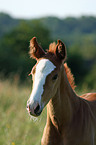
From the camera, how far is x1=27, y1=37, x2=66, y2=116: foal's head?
3.20m

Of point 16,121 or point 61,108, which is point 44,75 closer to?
point 61,108

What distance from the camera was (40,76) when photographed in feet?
11.0

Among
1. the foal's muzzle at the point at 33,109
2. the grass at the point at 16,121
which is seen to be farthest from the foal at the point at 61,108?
the grass at the point at 16,121

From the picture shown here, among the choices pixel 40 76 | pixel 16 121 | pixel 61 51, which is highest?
pixel 61 51

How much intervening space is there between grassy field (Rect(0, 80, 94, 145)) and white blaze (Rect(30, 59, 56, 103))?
2.00m

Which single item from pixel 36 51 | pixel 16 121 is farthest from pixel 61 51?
pixel 16 121

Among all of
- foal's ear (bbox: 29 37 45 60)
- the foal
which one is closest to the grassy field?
the foal

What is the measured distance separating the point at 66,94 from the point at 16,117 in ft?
13.2

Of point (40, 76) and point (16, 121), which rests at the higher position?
point (40, 76)

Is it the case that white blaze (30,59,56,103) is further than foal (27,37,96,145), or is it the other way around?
foal (27,37,96,145)

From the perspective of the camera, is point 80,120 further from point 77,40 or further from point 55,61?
point 77,40

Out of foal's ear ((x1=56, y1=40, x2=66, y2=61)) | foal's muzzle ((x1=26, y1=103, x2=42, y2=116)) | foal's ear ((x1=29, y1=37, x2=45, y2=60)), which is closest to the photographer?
foal's muzzle ((x1=26, y1=103, x2=42, y2=116))

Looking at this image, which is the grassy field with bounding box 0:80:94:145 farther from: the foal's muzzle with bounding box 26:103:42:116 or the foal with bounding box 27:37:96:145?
the foal's muzzle with bounding box 26:103:42:116

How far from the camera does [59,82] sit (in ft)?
12.2
